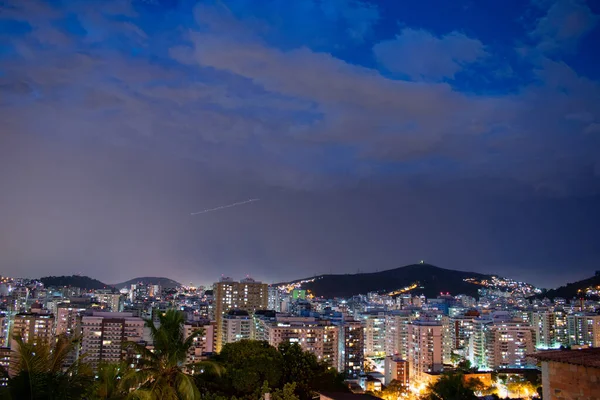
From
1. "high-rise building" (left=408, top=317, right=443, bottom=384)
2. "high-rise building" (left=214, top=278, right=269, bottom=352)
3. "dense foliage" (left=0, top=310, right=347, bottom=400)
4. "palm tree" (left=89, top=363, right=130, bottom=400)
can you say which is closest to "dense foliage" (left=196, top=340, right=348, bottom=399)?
"dense foliage" (left=0, top=310, right=347, bottom=400)

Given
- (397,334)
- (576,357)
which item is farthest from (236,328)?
(576,357)

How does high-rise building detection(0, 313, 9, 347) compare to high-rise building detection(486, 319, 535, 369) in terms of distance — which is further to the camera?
high-rise building detection(486, 319, 535, 369)

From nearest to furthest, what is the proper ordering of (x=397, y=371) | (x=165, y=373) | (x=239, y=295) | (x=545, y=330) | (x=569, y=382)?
(x=569, y=382) < (x=165, y=373) < (x=397, y=371) < (x=545, y=330) < (x=239, y=295)

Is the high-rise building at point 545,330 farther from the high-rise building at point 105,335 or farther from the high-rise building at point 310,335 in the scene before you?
the high-rise building at point 105,335

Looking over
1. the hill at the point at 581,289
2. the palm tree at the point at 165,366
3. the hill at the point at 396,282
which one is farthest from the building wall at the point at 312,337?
the hill at the point at 396,282

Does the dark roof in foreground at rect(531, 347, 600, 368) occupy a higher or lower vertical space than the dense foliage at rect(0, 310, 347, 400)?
higher

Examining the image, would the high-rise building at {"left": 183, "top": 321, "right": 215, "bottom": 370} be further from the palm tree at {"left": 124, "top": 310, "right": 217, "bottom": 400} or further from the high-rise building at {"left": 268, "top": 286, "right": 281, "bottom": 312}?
the high-rise building at {"left": 268, "top": 286, "right": 281, "bottom": 312}

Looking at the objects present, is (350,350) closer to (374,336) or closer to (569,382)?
(374,336)
